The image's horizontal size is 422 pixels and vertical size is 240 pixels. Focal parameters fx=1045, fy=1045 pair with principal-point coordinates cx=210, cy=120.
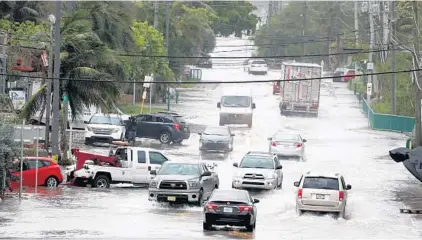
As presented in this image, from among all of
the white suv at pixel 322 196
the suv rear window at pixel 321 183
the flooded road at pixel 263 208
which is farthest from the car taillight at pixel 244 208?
the suv rear window at pixel 321 183

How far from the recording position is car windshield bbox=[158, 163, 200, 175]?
3366cm

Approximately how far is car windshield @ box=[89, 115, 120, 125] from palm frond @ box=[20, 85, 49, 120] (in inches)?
253

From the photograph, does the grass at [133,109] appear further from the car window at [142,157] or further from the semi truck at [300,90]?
the car window at [142,157]

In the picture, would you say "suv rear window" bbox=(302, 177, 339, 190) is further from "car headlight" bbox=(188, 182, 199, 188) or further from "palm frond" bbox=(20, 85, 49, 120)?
"palm frond" bbox=(20, 85, 49, 120)

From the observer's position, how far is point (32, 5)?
74.4 metres

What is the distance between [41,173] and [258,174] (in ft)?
25.3

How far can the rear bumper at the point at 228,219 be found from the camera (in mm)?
27156

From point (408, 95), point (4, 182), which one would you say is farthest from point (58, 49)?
point (408, 95)

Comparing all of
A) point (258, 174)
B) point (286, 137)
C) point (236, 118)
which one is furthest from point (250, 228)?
point (236, 118)

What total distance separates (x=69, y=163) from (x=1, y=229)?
18.0 meters

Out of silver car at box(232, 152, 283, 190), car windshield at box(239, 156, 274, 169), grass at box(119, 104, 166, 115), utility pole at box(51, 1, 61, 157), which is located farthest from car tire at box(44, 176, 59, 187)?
grass at box(119, 104, 166, 115)

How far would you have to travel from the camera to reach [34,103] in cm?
4491

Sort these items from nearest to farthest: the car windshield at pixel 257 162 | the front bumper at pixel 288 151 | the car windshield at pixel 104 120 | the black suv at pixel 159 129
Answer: the car windshield at pixel 257 162 → the front bumper at pixel 288 151 → the car windshield at pixel 104 120 → the black suv at pixel 159 129

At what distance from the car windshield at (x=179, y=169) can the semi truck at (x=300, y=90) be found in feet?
113
